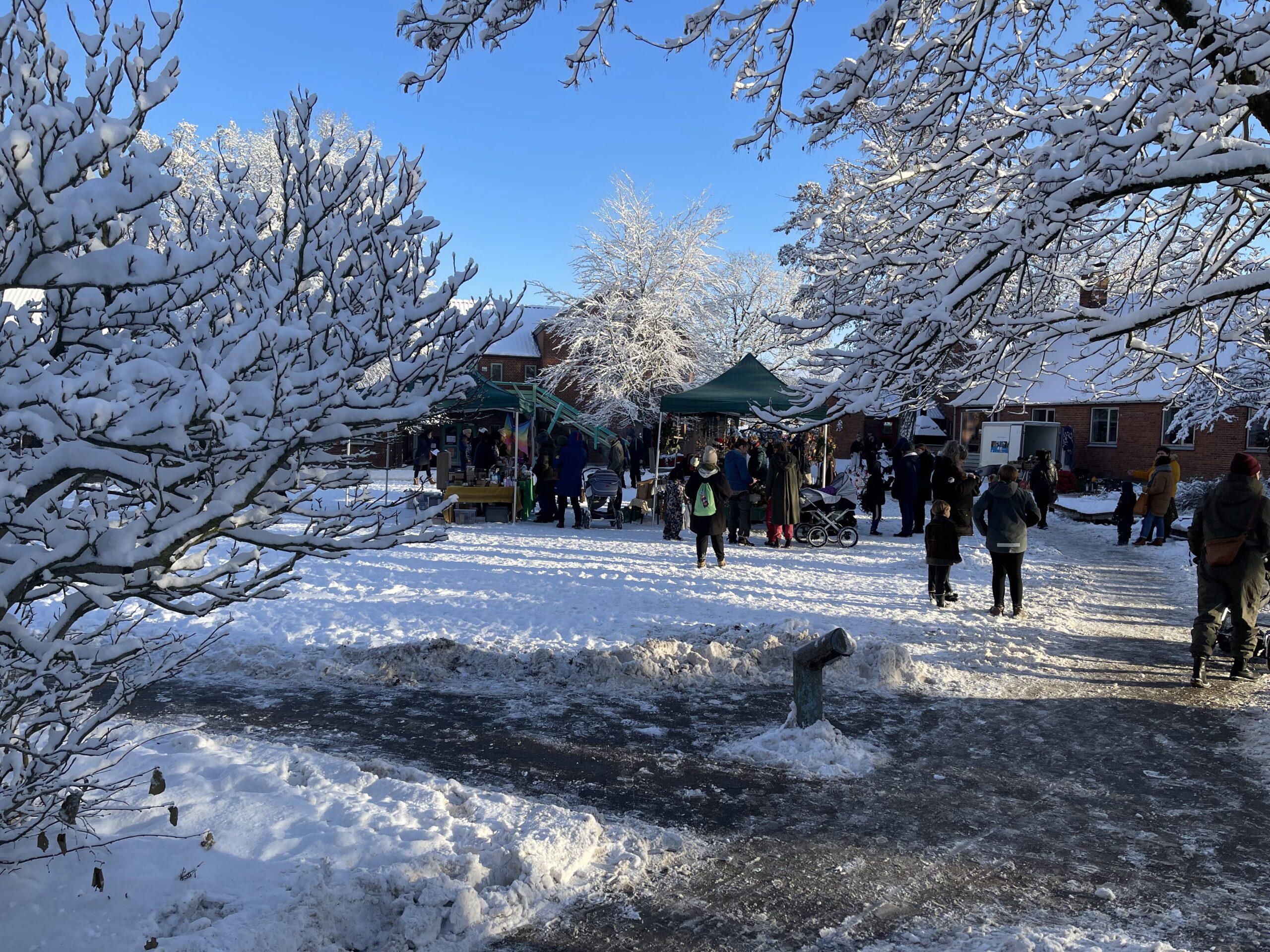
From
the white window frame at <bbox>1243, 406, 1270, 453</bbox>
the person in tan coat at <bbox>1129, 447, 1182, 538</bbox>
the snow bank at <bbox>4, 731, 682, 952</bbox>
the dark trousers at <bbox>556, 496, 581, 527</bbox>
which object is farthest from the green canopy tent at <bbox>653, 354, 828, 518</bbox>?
the white window frame at <bbox>1243, 406, 1270, 453</bbox>

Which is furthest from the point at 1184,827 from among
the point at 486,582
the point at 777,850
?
the point at 486,582

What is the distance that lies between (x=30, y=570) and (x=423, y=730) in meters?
3.62

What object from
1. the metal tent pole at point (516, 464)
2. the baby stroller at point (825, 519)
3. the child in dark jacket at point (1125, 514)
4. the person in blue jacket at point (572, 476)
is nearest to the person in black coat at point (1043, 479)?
the child in dark jacket at point (1125, 514)

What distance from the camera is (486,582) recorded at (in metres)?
10.7

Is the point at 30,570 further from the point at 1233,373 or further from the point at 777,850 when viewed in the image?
the point at 1233,373

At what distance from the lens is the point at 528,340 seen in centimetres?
5075

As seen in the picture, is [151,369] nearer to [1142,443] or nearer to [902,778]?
[902,778]

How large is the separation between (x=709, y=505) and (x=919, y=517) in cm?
723

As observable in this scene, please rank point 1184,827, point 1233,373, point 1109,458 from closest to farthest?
point 1184,827
point 1233,373
point 1109,458

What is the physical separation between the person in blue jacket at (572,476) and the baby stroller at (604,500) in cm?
34

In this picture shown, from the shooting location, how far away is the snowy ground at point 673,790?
338cm

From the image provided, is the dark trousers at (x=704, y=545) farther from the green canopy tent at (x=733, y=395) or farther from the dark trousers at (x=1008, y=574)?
the green canopy tent at (x=733, y=395)

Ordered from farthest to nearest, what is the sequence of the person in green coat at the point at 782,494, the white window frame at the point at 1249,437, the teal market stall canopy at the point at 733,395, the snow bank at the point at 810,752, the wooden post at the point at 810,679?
the white window frame at the point at 1249,437 < the teal market stall canopy at the point at 733,395 < the person in green coat at the point at 782,494 < the wooden post at the point at 810,679 < the snow bank at the point at 810,752

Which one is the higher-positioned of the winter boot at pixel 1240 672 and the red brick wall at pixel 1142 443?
the red brick wall at pixel 1142 443
